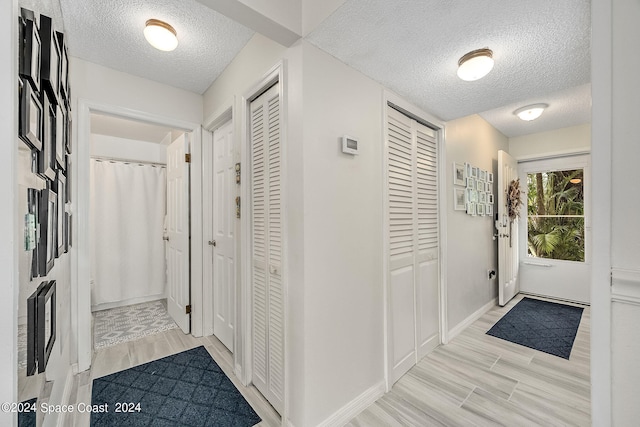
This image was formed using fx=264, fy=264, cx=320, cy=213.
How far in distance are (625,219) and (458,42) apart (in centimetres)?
116

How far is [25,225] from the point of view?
0.78 metres

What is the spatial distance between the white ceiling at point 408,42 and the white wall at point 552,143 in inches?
51.8

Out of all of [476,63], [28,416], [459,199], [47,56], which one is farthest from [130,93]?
[459,199]

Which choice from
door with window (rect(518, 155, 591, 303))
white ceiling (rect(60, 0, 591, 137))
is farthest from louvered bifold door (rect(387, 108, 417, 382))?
door with window (rect(518, 155, 591, 303))

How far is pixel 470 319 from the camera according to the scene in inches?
115

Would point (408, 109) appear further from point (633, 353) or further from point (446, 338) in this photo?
point (446, 338)

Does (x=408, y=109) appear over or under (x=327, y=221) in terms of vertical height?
over

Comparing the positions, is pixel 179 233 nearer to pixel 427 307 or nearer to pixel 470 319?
pixel 427 307

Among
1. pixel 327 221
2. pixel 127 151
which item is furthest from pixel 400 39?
pixel 127 151

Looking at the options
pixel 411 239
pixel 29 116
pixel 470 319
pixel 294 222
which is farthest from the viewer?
pixel 470 319

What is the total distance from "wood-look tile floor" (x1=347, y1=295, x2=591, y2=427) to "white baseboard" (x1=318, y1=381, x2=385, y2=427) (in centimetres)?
3

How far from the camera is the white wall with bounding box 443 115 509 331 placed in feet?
8.61

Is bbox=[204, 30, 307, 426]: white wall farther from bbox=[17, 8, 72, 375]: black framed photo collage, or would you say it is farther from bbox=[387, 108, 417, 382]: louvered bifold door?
bbox=[17, 8, 72, 375]: black framed photo collage

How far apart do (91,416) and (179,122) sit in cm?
229
